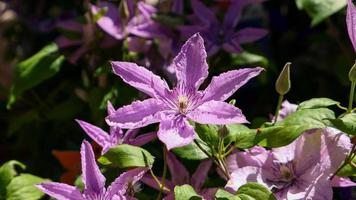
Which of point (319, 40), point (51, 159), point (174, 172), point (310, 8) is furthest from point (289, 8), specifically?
point (174, 172)

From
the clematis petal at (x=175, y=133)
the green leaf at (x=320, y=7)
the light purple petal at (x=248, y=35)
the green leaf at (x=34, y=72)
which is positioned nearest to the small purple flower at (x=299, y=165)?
the clematis petal at (x=175, y=133)

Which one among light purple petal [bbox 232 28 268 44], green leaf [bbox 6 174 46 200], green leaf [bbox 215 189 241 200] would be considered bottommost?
green leaf [bbox 6 174 46 200]

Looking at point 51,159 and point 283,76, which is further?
point 51,159

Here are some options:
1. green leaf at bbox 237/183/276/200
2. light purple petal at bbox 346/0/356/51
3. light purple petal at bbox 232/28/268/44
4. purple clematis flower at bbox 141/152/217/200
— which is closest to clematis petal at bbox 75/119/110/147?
purple clematis flower at bbox 141/152/217/200

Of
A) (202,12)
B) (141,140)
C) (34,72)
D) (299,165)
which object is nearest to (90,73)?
(34,72)

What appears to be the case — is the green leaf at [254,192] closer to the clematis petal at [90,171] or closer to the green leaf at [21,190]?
the clematis petal at [90,171]

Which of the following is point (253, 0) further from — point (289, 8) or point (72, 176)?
point (72, 176)

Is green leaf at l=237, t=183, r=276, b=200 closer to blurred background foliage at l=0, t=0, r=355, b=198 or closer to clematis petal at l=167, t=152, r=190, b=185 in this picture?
clematis petal at l=167, t=152, r=190, b=185
